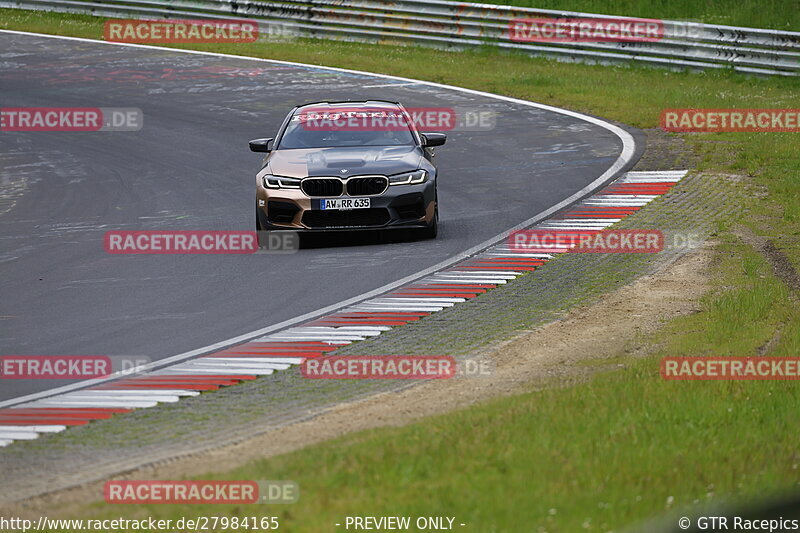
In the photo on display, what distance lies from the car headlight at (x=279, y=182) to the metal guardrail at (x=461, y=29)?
610 inches

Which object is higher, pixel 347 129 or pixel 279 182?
pixel 347 129

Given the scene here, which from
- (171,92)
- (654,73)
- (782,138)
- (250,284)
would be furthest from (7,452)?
(654,73)

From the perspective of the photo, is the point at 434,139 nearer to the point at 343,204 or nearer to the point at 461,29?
the point at 343,204

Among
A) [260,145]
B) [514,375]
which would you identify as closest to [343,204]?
[260,145]

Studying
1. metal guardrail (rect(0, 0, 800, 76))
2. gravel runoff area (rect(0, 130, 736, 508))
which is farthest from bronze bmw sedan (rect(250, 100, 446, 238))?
metal guardrail (rect(0, 0, 800, 76))

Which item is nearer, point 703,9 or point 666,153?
point 666,153

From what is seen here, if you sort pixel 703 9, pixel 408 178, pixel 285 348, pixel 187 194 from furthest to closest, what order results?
pixel 703 9, pixel 187 194, pixel 408 178, pixel 285 348

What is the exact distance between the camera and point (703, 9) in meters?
32.7

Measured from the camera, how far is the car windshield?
49.4 ft

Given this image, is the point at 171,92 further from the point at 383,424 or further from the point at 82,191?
the point at 383,424

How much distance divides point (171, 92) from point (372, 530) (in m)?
22.5

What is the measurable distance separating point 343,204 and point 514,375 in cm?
533

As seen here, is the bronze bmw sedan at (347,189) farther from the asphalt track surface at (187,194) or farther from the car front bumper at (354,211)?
the asphalt track surface at (187,194)

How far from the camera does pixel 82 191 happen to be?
729 inches
